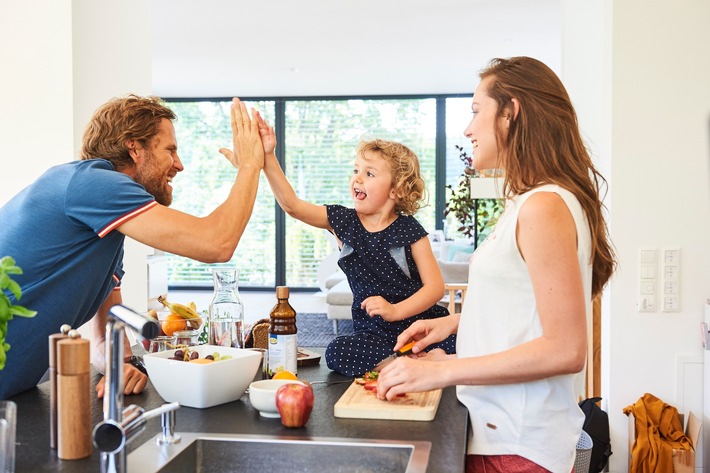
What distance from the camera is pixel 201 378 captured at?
5.01 feet

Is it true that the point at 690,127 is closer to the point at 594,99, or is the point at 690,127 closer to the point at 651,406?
the point at 594,99

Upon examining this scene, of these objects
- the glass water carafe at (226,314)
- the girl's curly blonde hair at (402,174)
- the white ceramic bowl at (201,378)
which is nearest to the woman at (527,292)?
the white ceramic bowl at (201,378)

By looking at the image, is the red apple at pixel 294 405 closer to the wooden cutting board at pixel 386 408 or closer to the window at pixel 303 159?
the wooden cutting board at pixel 386 408

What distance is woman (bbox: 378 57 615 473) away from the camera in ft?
4.49

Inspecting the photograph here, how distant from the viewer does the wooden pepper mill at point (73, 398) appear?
1.23 m

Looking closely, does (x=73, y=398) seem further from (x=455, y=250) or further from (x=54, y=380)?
(x=455, y=250)

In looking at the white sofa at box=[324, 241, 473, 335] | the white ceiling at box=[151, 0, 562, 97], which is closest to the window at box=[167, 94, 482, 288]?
the white ceiling at box=[151, 0, 562, 97]

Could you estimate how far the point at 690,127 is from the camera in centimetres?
331

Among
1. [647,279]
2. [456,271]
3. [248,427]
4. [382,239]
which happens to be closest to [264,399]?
[248,427]

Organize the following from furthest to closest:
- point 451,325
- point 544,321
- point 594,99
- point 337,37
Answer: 1. point 337,37
2. point 594,99
3. point 451,325
4. point 544,321

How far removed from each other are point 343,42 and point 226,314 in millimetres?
6218

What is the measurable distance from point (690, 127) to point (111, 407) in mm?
2934

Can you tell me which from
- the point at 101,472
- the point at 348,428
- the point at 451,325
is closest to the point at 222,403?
the point at 348,428

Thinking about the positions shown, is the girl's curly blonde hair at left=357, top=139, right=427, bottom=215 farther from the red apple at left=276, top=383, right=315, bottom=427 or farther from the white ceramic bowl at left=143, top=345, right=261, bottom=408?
the red apple at left=276, top=383, right=315, bottom=427
